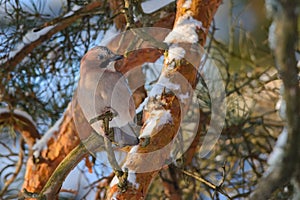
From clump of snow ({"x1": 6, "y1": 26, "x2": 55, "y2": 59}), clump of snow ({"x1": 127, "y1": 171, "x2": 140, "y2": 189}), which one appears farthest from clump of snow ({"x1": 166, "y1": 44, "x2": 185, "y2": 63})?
clump of snow ({"x1": 6, "y1": 26, "x2": 55, "y2": 59})

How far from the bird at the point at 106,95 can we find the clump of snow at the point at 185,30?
23cm

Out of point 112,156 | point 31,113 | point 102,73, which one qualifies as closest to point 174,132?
point 112,156

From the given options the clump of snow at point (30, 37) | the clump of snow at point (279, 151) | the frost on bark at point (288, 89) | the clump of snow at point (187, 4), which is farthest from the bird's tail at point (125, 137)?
the clump of snow at point (30, 37)

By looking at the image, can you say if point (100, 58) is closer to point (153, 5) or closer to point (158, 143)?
point (153, 5)

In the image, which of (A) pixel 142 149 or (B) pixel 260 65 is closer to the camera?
(A) pixel 142 149

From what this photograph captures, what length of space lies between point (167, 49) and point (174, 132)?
218mm

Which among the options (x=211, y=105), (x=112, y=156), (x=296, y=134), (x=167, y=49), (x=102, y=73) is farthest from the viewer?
(x=211, y=105)

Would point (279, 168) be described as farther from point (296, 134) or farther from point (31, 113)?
point (31, 113)

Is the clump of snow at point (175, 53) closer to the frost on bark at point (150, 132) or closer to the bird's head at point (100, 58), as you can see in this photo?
the frost on bark at point (150, 132)

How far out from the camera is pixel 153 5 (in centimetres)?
196

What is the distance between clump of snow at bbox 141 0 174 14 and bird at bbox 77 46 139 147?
0.33 metres

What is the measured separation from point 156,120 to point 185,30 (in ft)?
0.91

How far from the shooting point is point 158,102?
3.96ft

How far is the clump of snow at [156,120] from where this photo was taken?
3.76 ft
